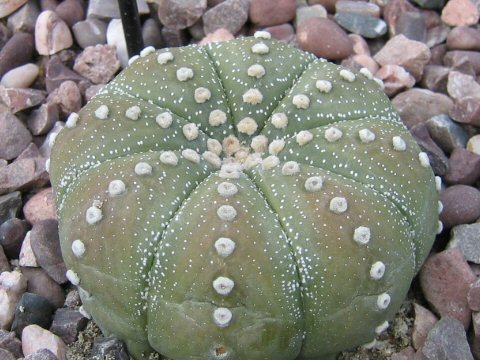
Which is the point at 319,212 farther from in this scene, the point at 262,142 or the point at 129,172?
the point at 129,172

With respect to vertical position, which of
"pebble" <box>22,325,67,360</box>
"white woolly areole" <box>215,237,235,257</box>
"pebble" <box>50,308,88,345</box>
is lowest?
"pebble" <box>50,308,88,345</box>

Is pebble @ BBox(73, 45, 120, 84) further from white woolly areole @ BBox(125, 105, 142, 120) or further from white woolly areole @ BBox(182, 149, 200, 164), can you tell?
white woolly areole @ BBox(182, 149, 200, 164)

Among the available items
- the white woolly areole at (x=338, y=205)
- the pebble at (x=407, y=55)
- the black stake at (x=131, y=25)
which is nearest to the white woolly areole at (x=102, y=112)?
the white woolly areole at (x=338, y=205)

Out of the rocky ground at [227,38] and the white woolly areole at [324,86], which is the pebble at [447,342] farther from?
the white woolly areole at [324,86]

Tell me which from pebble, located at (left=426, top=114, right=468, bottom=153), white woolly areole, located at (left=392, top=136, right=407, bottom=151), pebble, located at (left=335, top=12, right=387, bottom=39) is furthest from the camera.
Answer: pebble, located at (left=335, top=12, right=387, bottom=39)

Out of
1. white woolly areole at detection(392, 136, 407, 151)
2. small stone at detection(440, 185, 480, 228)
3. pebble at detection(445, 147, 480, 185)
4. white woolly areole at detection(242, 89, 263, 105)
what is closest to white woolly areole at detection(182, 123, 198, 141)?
white woolly areole at detection(242, 89, 263, 105)

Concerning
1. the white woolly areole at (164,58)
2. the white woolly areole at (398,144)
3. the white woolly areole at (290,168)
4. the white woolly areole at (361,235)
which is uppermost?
the white woolly areole at (164,58)

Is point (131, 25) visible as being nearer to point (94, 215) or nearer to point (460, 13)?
point (94, 215)

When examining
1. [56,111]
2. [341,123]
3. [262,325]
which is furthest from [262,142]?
[56,111]
